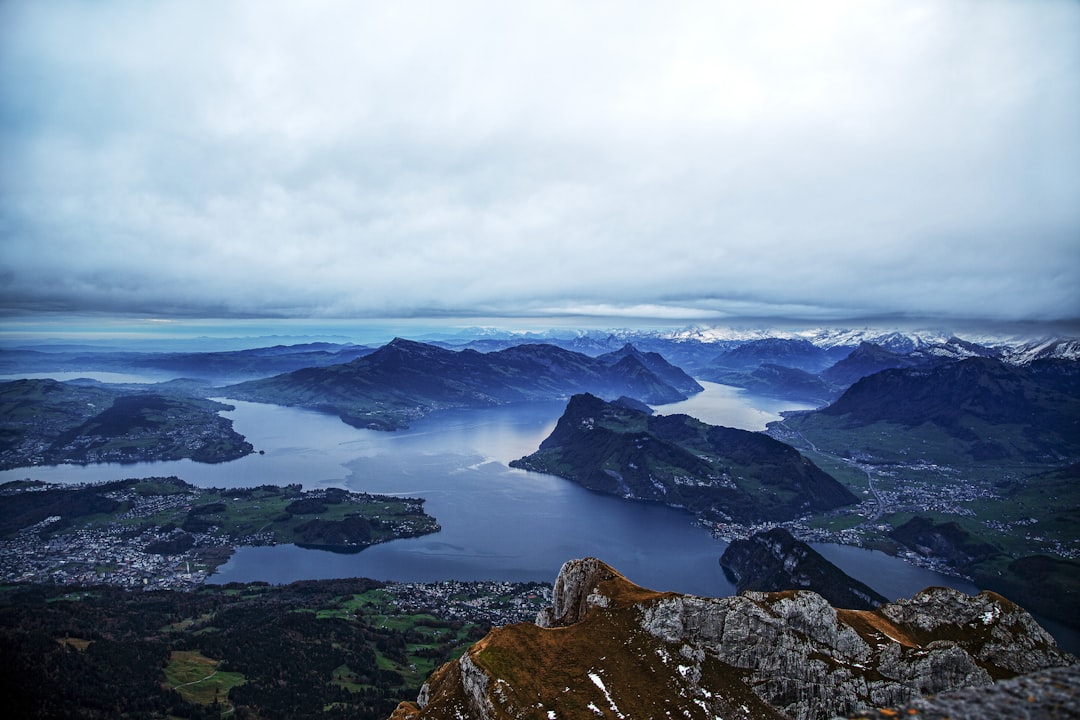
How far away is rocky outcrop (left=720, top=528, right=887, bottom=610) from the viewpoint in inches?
5074

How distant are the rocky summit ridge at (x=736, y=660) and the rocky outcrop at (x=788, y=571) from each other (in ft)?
295

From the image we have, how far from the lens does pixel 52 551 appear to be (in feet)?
536

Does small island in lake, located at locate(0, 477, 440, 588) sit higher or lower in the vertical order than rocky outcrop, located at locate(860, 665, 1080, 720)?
lower

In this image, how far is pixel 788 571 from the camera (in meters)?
141

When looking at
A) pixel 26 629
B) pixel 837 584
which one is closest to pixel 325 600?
pixel 26 629

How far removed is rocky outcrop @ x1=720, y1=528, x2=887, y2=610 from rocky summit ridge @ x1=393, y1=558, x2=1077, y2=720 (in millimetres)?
90026

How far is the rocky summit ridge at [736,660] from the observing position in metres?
38.1

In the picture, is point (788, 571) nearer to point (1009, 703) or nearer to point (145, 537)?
point (1009, 703)

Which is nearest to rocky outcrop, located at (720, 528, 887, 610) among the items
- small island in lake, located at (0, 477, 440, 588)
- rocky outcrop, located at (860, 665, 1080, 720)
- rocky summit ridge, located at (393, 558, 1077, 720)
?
rocky summit ridge, located at (393, 558, 1077, 720)

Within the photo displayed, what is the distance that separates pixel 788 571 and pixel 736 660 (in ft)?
378

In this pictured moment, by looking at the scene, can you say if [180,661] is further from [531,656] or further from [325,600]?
[531,656]

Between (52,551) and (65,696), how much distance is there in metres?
129

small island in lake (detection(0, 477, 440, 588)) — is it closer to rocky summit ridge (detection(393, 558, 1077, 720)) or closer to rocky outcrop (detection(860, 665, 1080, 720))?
rocky summit ridge (detection(393, 558, 1077, 720))

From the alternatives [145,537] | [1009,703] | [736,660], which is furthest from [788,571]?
[145,537]
